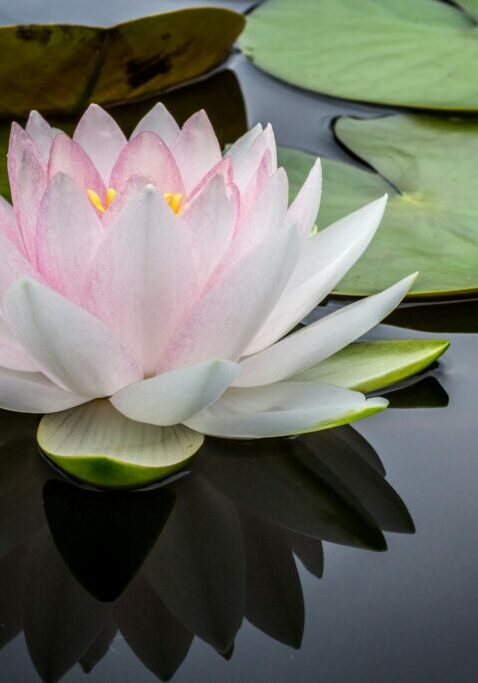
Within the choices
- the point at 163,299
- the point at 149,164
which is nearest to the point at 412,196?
the point at 149,164

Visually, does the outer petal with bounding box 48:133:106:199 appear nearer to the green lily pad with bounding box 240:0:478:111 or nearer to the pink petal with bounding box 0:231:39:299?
the pink petal with bounding box 0:231:39:299

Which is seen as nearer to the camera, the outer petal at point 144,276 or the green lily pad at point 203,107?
the outer petal at point 144,276

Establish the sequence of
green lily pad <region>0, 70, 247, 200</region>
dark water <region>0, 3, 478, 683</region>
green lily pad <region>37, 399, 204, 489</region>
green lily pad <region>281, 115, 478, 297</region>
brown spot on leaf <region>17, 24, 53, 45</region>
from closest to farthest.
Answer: dark water <region>0, 3, 478, 683</region> < green lily pad <region>37, 399, 204, 489</region> < green lily pad <region>281, 115, 478, 297</region> < brown spot on leaf <region>17, 24, 53, 45</region> < green lily pad <region>0, 70, 247, 200</region>

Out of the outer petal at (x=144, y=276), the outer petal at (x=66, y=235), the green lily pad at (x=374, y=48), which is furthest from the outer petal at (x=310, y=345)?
the green lily pad at (x=374, y=48)

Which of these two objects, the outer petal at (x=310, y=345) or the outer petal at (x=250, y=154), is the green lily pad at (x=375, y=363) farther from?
the outer petal at (x=250, y=154)

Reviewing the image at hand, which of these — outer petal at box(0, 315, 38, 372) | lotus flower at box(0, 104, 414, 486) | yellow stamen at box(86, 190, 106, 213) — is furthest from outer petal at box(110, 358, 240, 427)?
yellow stamen at box(86, 190, 106, 213)

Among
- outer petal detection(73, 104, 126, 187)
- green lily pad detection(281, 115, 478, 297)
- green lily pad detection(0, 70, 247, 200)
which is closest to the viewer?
outer petal detection(73, 104, 126, 187)

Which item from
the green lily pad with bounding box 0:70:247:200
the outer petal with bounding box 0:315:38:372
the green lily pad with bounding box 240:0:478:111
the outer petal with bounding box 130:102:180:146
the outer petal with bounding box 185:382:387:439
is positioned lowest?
the green lily pad with bounding box 0:70:247:200

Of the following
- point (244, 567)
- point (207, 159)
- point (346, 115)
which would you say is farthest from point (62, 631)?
point (346, 115)
